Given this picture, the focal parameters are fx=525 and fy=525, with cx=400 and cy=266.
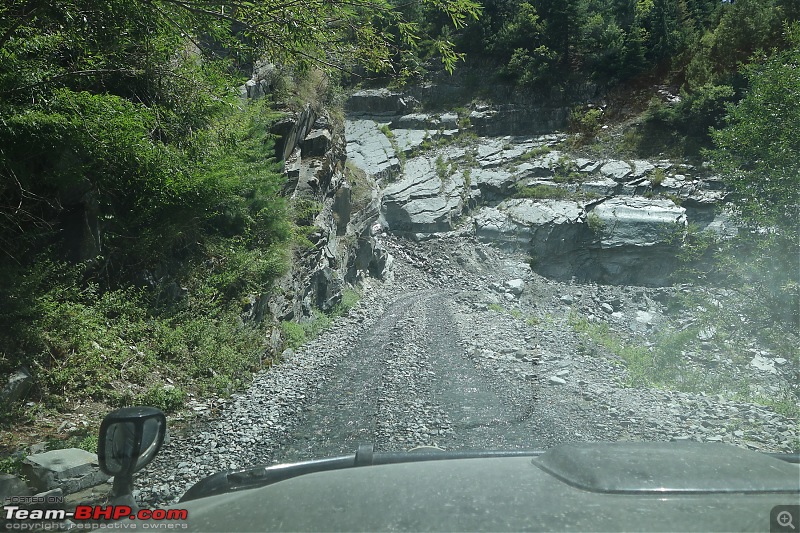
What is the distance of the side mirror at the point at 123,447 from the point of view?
214cm

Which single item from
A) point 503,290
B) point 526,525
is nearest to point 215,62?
point 526,525

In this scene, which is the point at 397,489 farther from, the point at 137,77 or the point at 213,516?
the point at 137,77

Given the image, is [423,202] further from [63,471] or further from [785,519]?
[785,519]

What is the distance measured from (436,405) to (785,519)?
18.9 ft

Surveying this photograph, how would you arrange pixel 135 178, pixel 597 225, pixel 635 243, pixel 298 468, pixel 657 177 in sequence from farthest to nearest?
pixel 657 177, pixel 597 225, pixel 635 243, pixel 135 178, pixel 298 468

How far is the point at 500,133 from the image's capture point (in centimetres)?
3241

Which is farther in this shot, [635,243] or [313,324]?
[635,243]

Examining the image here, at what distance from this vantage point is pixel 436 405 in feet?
23.5

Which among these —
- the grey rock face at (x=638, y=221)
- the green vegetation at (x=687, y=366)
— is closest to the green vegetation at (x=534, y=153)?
the grey rock face at (x=638, y=221)

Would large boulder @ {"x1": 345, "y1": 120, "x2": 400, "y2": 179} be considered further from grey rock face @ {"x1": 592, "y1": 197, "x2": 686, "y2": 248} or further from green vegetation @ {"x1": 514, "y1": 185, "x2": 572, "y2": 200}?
grey rock face @ {"x1": 592, "y1": 197, "x2": 686, "y2": 248}

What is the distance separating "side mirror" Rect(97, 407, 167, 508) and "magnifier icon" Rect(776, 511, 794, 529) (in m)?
2.26

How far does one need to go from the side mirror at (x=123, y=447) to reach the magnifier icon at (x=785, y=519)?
2258 millimetres

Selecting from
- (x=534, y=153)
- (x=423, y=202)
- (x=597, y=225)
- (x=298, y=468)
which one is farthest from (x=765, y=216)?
(x=534, y=153)

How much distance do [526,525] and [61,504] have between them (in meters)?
4.16
